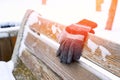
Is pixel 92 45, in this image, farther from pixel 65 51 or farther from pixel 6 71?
pixel 6 71

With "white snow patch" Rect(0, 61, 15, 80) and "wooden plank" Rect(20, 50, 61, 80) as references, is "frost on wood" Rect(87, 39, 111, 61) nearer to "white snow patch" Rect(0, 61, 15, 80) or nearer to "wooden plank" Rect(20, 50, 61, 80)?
"wooden plank" Rect(20, 50, 61, 80)

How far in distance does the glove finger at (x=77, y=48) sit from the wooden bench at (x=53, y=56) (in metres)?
0.02

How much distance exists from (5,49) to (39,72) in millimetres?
963

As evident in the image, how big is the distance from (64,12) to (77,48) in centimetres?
104

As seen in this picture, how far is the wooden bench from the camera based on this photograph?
32.4 inches

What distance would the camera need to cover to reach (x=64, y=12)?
1.99 metres

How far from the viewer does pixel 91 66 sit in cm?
94

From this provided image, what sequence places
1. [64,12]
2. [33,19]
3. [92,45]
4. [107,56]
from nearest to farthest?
[107,56] → [92,45] → [33,19] → [64,12]

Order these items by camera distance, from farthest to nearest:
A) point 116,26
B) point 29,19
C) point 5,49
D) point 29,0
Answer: point 29,0 → point 5,49 → point 29,19 → point 116,26

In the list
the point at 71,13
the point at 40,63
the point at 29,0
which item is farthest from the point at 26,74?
the point at 29,0

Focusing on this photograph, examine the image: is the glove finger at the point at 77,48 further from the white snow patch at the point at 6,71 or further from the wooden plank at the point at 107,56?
the white snow patch at the point at 6,71

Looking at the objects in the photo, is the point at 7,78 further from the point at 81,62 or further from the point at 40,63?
the point at 81,62

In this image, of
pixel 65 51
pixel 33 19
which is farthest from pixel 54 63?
pixel 33 19

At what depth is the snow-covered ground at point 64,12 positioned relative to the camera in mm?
1369
